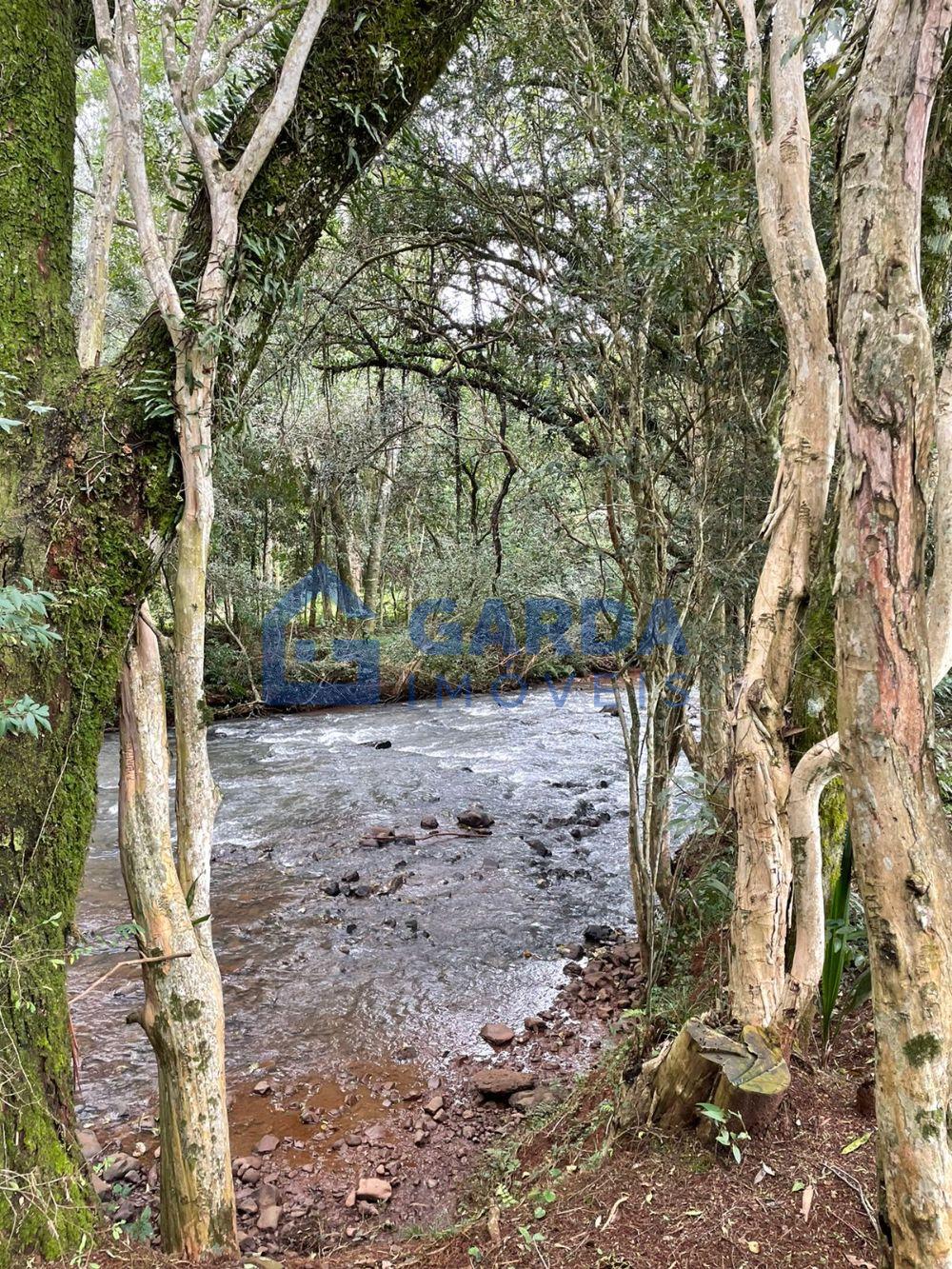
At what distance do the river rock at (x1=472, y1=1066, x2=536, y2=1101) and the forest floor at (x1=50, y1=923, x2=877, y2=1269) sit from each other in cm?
3

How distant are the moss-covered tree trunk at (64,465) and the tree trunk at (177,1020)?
0.17m

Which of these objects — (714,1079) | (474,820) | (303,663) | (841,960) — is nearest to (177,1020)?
(714,1079)

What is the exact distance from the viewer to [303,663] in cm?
1388

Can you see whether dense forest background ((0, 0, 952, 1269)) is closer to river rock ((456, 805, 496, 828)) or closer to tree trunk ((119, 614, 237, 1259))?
tree trunk ((119, 614, 237, 1259))

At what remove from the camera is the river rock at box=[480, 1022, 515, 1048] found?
4.25 m

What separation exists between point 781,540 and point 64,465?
2.51m

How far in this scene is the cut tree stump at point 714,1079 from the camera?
2324 mm

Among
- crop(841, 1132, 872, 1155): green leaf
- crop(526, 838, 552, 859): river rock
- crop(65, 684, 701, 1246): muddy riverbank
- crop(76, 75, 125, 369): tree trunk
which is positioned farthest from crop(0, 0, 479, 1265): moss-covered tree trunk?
crop(526, 838, 552, 859): river rock

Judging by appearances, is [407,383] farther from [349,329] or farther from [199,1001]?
[199,1001]

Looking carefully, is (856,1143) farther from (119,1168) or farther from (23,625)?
(119,1168)

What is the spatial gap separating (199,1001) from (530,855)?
15.3 ft

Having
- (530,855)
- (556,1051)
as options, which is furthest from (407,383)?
(556,1051)

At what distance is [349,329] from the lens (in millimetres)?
5926

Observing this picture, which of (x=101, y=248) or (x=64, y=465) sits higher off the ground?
(x=101, y=248)
